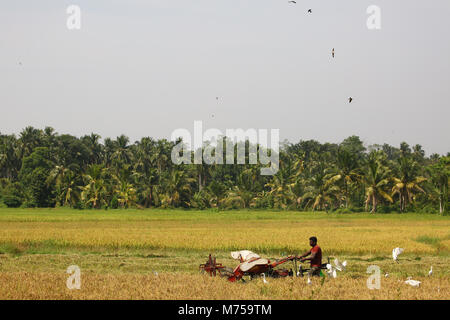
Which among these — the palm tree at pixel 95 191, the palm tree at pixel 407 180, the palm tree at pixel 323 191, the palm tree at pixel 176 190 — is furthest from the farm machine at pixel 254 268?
the palm tree at pixel 176 190

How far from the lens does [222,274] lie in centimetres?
1098

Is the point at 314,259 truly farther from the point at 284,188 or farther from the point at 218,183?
the point at 218,183

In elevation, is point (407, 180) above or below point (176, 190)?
above

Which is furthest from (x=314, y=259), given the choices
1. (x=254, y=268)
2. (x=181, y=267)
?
(x=181, y=267)

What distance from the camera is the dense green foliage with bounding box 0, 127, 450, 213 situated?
170ft

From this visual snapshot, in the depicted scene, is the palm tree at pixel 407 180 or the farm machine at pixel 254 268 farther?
the palm tree at pixel 407 180

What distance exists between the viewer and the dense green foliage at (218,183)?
170ft

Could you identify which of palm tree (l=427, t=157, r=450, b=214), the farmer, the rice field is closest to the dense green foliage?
palm tree (l=427, t=157, r=450, b=214)

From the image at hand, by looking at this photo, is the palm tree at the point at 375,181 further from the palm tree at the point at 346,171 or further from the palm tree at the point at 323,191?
the palm tree at the point at 323,191

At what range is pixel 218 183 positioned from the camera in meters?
59.9

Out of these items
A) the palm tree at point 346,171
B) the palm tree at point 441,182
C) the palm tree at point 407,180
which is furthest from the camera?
the palm tree at point 346,171

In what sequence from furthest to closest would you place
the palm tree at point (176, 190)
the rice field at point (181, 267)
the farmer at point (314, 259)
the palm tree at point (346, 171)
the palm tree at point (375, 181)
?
the palm tree at point (176, 190), the palm tree at point (346, 171), the palm tree at point (375, 181), the farmer at point (314, 259), the rice field at point (181, 267)

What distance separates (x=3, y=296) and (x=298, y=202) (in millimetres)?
48777
